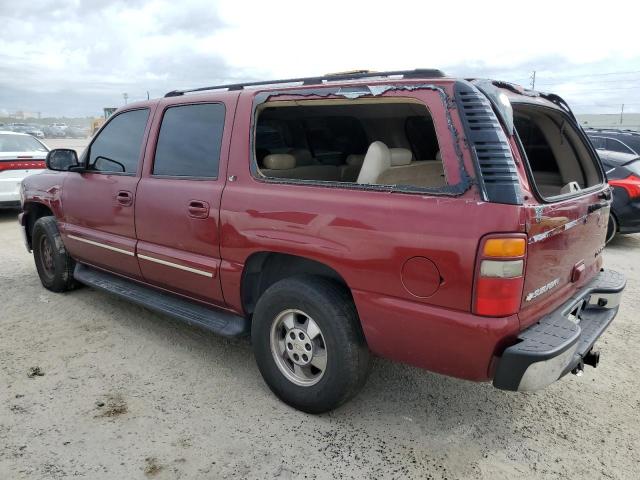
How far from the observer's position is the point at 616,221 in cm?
714

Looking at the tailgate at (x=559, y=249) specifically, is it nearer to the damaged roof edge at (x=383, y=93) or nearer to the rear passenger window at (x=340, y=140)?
the damaged roof edge at (x=383, y=93)

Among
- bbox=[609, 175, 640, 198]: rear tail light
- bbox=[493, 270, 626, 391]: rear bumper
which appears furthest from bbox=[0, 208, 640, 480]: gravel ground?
bbox=[609, 175, 640, 198]: rear tail light

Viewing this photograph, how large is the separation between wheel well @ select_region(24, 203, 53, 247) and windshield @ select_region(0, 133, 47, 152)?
187 inches

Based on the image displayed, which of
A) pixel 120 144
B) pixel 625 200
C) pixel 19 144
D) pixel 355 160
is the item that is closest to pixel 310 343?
pixel 355 160

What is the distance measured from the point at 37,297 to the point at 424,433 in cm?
402

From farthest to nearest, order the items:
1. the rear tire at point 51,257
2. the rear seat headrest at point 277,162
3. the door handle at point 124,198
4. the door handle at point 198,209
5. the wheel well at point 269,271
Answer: the rear tire at point 51,257, the door handle at point 124,198, the rear seat headrest at point 277,162, the door handle at point 198,209, the wheel well at point 269,271

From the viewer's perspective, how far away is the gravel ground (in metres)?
2.50

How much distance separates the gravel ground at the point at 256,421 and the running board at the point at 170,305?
0.35m

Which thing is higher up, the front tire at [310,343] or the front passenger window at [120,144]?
the front passenger window at [120,144]

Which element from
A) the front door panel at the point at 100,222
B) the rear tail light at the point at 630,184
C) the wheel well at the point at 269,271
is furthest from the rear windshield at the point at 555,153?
the rear tail light at the point at 630,184

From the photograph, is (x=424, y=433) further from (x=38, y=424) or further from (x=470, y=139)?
(x=38, y=424)

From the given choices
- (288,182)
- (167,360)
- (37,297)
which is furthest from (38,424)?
(37,297)

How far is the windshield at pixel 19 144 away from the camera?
917 centimetres

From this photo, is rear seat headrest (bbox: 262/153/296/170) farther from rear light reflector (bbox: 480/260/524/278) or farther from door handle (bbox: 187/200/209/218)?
rear light reflector (bbox: 480/260/524/278)
